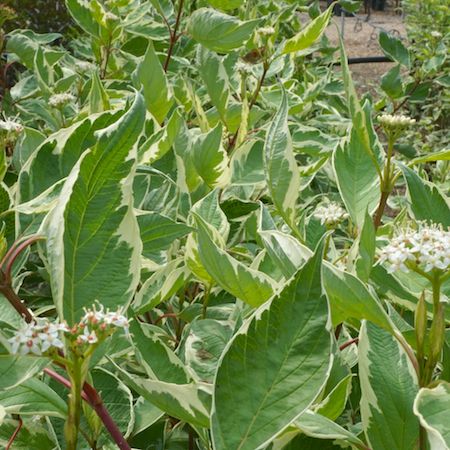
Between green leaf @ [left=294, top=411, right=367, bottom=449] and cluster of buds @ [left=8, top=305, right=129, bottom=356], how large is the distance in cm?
15

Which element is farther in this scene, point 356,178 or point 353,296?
point 356,178

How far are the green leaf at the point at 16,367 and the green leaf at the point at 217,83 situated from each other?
0.81 m

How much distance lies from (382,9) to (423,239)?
1548 centimetres

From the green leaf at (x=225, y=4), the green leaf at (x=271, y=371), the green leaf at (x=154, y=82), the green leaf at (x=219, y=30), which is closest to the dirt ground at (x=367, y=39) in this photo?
the green leaf at (x=225, y=4)

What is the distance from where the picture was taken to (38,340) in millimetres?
511

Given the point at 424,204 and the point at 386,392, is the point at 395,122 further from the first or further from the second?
the point at 386,392

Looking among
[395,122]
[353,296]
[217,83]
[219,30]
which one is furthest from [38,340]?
[219,30]

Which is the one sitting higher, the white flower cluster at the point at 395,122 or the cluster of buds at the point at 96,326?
the cluster of buds at the point at 96,326

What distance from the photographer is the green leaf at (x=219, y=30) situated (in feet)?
4.63

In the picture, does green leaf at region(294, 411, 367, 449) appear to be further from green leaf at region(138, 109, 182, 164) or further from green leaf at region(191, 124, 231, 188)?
green leaf at region(191, 124, 231, 188)

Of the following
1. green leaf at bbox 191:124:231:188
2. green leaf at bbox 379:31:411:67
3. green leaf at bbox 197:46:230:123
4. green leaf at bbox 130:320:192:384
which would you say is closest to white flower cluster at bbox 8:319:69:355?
green leaf at bbox 130:320:192:384

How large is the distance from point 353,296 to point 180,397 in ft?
0.51

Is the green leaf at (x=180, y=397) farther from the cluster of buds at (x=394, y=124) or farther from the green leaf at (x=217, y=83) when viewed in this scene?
the green leaf at (x=217, y=83)

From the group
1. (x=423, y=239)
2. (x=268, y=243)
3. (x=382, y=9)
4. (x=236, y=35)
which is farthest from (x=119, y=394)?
(x=382, y=9)
